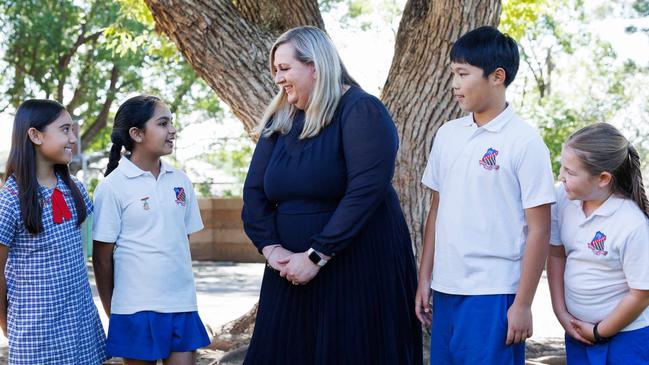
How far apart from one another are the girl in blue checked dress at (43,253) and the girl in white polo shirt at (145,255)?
0.12 m

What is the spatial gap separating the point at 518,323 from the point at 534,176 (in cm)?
52

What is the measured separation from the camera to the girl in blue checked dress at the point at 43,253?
12.1 feet

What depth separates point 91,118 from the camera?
26625 mm

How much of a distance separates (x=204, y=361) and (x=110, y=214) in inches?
117

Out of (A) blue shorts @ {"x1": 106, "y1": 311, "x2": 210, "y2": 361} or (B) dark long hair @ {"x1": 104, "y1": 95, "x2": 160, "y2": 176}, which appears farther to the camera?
(B) dark long hair @ {"x1": 104, "y1": 95, "x2": 160, "y2": 176}

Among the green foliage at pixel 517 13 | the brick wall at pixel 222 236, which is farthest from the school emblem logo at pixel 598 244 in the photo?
the brick wall at pixel 222 236

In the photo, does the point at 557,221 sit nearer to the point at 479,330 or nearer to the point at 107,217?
the point at 479,330

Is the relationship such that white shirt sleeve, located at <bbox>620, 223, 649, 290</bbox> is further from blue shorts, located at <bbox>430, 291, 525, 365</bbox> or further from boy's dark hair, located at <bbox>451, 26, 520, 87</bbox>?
boy's dark hair, located at <bbox>451, 26, 520, 87</bbox>

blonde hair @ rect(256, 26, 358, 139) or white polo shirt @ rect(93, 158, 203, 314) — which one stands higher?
blonde hair @ rect(256, 26, 358, 139)

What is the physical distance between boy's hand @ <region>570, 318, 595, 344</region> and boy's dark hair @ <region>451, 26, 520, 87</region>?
0.94 metres

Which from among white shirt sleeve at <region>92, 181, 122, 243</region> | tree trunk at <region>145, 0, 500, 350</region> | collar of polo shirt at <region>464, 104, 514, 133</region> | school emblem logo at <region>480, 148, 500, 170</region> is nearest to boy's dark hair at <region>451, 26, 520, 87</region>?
collar of polo shirt at <region>464, 104, 514, 133</region>

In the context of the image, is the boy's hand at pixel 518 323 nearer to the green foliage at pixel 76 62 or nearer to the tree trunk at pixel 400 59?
the tree trunk at pixel 400 59

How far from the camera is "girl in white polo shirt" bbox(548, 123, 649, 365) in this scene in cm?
319

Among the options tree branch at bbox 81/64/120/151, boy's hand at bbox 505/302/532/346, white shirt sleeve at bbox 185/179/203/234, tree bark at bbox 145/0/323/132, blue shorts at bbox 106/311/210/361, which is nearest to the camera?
boy's hand at bbox 505/302/532/346
